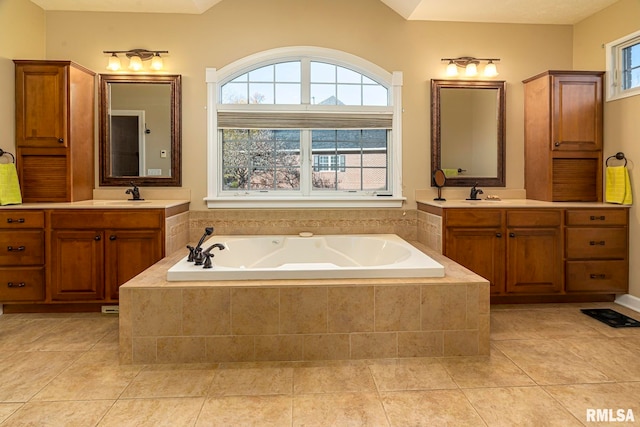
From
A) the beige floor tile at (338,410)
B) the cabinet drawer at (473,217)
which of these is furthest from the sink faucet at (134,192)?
the cabinet drawer at (473,217)

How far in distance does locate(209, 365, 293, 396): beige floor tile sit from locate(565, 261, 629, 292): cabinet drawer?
8.22 ft

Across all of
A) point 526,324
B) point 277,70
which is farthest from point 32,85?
point 526,324

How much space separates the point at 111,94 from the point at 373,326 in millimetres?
3083

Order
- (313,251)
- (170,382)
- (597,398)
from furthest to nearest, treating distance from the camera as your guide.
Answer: (313,251) → (170,382) → (597,398)

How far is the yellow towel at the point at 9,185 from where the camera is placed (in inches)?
117

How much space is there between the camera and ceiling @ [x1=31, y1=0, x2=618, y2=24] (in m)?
3.38

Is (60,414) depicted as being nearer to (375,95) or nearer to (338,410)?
(338,410)

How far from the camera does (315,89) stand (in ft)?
12.1

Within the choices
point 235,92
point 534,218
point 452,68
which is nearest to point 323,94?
point 235,92

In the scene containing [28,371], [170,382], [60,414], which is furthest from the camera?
[28,371]

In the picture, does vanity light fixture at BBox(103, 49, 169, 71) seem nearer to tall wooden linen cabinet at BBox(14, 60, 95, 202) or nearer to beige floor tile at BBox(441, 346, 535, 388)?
tall wooden linen cabinet at BBox(14, 60, 95, 202)

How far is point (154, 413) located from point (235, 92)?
280 cm

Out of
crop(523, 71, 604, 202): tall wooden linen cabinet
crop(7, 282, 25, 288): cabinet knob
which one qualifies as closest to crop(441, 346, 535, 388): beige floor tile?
crop(523, 71, 604, 202): tall wooden linen cabinet

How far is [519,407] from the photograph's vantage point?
177 centimetres
